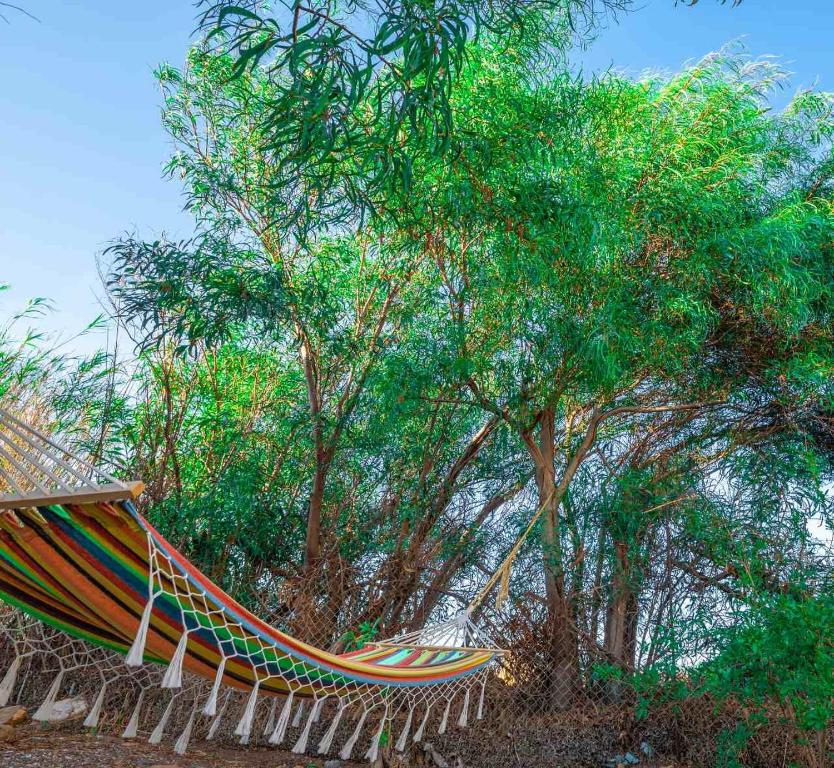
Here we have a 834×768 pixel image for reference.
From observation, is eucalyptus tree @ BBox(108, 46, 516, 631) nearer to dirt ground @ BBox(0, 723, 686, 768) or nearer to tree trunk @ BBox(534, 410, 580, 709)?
tree trunk @ BBox(534, 410, 580, 709)

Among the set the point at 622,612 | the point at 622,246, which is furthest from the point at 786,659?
the point at 622,246

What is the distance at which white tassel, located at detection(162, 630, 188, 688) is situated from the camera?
81.2 inches

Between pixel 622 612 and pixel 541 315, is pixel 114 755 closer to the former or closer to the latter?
pixel 622 612

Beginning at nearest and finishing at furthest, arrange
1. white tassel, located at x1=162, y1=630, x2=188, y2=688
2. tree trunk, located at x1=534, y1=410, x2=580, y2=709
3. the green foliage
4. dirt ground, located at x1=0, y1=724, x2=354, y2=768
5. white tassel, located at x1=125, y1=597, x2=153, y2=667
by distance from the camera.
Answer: white tassel, located at x1=125, y1=597, x2=153, y2=667
white tassel, located at x1=162, y1=630, x2=188, y2=688
the green foliage
dirt ground, located at x1=0, y1=724, x2=354, y2=768
tree trunk, located at x1=534, y1=410, x2=580, y2=709

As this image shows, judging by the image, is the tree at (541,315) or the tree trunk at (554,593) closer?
the tree at (541,315)

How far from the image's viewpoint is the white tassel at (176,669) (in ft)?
6.76

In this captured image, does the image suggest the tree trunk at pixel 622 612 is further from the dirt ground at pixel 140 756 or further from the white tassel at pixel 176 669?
the white tassel at pixel 176 669

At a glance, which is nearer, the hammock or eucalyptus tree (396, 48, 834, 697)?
the hammock

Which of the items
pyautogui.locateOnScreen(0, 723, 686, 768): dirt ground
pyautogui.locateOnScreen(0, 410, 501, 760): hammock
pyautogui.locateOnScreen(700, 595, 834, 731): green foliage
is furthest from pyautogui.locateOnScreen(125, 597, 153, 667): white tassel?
pyautogui.locateOnScreen(700, 595, 834, 731): green foliage

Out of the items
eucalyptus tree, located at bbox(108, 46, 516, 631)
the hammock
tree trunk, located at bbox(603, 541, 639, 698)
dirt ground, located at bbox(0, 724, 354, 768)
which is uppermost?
eucalyptus tree, located at bbox(108, 46, 516, 631)

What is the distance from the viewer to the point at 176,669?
2.13 metres

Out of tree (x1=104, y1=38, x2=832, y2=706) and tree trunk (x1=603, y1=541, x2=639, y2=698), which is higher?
tree (x1=104, y1=38, x2=832, y2=706)

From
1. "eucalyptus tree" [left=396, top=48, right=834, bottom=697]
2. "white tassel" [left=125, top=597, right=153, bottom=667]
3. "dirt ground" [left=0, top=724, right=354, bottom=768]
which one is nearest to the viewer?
"white tassel" [left=125, top=597, right=153, bottom=667]

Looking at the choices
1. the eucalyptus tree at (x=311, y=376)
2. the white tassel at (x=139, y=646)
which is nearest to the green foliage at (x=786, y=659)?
the eucalyptus tree at (x=311, y=376)
